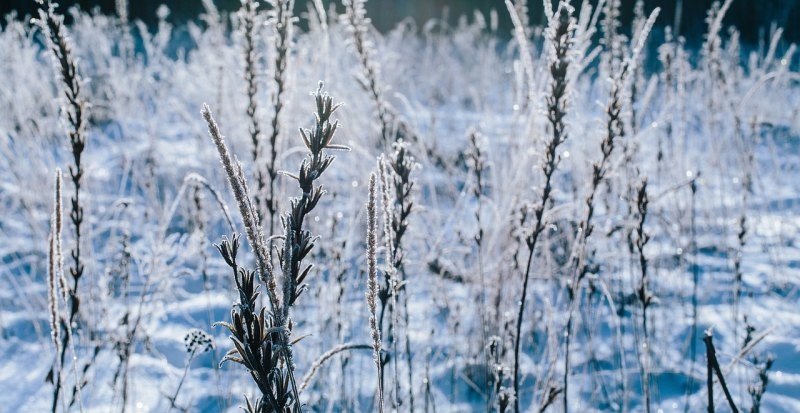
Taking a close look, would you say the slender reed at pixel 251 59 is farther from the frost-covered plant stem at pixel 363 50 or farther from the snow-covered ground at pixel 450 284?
the frost-covered plant stem at pixel 363 50

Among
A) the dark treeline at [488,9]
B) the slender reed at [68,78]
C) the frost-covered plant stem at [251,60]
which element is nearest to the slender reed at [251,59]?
the frost-covered plant stem at [251,60]

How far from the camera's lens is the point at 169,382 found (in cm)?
203

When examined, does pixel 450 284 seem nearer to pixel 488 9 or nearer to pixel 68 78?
pixel 68 78

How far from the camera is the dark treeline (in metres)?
15.2

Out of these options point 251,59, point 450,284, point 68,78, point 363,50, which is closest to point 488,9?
point 450,284

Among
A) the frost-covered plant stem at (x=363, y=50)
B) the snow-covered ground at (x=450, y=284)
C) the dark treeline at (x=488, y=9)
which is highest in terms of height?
the dark treeline at (x=488, y=9)

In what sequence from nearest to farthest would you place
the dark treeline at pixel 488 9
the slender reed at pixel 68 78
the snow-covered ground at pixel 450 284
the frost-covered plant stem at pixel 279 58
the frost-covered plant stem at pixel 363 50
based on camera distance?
the slender reed at pixel 68 78 → the frost-covered plant stem at pixel 279 58 → the frost-covered plant stem at pixel 363 50 → the snow-covered ground at pixel 450 284 → the dark treeline at pixel 488 9

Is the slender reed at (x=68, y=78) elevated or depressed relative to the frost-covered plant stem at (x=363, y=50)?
depressed

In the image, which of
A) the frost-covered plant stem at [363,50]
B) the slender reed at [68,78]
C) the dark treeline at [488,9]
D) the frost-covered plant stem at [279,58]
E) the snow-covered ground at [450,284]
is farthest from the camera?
the dark treeline at [488,9]

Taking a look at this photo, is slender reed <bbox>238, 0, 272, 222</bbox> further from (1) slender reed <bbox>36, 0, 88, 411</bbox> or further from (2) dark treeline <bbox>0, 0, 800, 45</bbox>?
(2) dark treeline <bbox>0, 0, 800, 45</bbox>

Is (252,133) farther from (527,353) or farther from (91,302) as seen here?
(527,353)

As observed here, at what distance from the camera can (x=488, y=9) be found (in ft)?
72.2

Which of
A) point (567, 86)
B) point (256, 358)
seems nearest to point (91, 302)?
point (256, 358)

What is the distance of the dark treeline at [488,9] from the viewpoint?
15.2 metres
